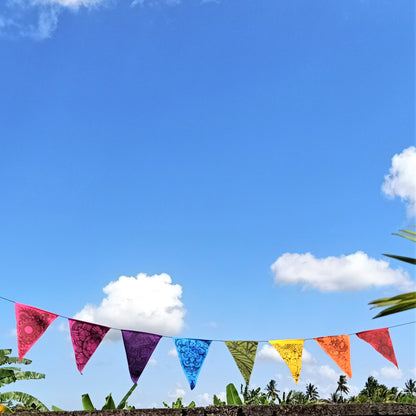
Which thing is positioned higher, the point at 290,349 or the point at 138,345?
the point at 138,345

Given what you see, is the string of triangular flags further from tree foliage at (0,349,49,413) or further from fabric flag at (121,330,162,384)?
tree foliage at (0,349,49,413)

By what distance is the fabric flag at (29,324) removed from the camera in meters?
7.87

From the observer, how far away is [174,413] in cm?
476

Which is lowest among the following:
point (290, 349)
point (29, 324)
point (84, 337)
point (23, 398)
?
point (23, 398)

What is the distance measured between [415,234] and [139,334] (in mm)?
5109

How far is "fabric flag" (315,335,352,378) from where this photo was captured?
8.91 meters

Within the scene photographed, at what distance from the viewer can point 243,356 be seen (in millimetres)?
8422

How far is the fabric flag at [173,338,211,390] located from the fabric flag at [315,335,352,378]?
2.16 metres

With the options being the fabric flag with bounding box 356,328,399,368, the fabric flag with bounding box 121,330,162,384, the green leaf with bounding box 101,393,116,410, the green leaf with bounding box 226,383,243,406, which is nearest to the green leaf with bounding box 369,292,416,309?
the green leaf with bounding box 226,383,243,406

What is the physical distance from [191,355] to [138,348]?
2.87 ft

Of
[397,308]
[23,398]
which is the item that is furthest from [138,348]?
[23,398]

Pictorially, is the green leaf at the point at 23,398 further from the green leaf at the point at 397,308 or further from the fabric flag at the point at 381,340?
the green leaf at the point at 397,308

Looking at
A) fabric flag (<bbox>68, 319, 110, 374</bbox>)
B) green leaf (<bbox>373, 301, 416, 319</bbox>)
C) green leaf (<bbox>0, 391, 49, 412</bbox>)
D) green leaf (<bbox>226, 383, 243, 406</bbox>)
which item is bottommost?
green leaf (<bbox>226, 383, 243, 406</bbox>)

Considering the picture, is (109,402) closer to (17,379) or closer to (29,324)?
(29,324)
